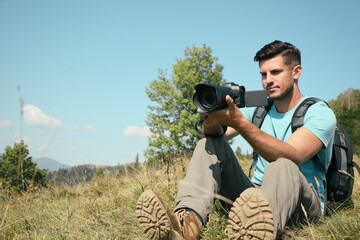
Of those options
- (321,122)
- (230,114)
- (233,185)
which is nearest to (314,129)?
(321,122)

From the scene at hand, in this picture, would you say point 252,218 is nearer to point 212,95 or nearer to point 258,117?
point 212,95

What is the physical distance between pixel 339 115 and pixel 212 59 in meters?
8.80

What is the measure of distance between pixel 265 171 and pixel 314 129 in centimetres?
59

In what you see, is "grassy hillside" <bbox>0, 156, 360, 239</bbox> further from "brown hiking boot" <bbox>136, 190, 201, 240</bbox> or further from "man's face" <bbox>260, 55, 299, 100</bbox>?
"man's face" <bbox>260, 55, 299, 100</bbox>

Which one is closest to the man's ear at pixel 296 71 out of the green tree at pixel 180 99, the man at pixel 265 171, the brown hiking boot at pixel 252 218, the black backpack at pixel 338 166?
the man at pixel 265 171

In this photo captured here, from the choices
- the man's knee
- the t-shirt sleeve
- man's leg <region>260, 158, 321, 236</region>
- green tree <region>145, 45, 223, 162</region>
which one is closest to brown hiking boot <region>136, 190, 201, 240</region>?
man's leg <region>260, 158, 321, 236</region>

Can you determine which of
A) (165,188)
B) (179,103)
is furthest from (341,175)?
(179,103)

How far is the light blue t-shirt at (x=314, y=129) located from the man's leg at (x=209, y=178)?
0.31m

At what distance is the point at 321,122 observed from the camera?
6.92 feet

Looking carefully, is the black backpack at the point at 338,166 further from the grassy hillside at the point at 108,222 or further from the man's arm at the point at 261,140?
the man's arm at the point at 261,140

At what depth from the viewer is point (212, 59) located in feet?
60.8

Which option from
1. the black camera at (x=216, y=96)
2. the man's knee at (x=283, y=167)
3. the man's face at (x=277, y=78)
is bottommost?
the man's knee at (x=283, y=167)

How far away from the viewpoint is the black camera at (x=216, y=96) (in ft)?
6.15

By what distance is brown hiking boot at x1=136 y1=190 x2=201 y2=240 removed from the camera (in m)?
1.69
